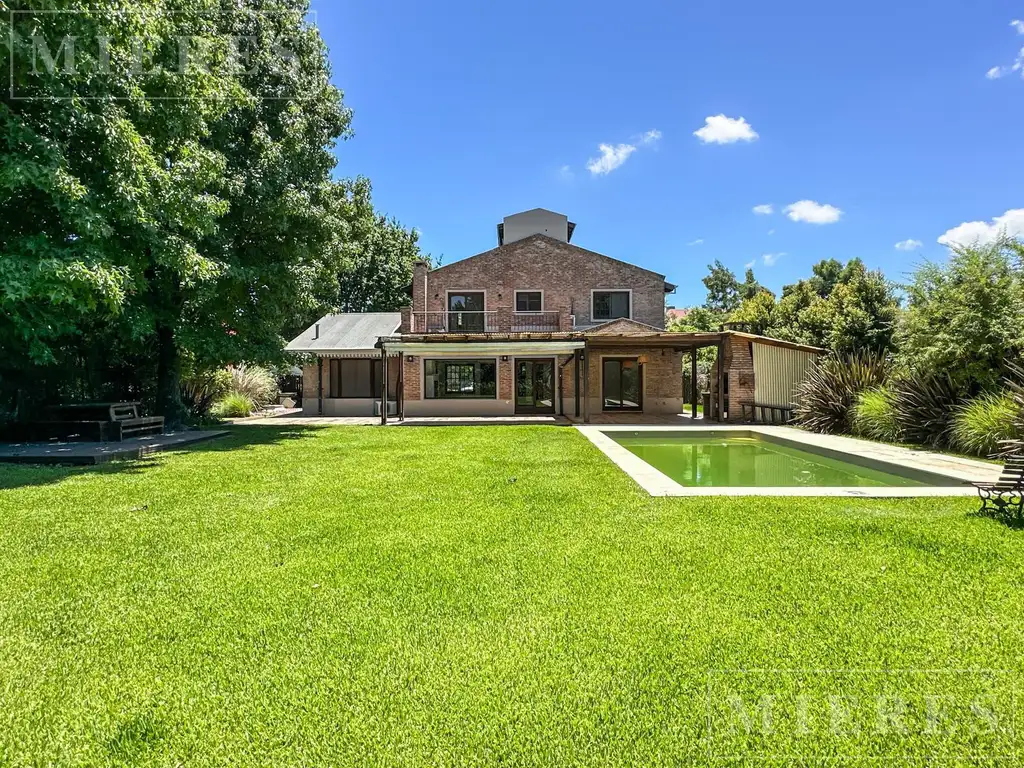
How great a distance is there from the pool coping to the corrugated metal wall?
12.5 ft

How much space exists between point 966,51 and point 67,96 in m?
19.1

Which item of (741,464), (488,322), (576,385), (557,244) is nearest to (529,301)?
(488,322)

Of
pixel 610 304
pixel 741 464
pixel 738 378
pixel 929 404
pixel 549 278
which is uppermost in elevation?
pixel 549 278

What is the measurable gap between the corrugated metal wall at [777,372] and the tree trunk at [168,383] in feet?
61.3

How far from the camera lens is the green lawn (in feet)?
7.11

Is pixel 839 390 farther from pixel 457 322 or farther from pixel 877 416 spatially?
pixel 457 322

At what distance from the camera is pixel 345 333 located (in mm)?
23859

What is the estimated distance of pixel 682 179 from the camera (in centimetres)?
2255

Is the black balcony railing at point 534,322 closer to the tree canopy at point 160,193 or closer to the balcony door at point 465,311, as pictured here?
the balcony door at point 465,311

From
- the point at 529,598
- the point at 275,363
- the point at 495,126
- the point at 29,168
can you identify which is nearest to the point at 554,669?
the point at 529,598

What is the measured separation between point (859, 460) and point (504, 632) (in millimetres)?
9348

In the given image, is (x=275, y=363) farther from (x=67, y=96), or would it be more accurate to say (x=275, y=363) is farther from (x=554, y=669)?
(x=554, y=669)

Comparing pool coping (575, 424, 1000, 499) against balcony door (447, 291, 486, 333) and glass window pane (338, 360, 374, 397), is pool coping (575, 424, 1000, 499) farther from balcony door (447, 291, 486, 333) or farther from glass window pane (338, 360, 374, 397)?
glass window pane (338, 360, 374, 397)

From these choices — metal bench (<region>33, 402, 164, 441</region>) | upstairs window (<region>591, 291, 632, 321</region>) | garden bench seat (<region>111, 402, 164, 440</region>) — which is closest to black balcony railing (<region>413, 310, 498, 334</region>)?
upstairs window (<region>591, 291, 632, 321</region>)
